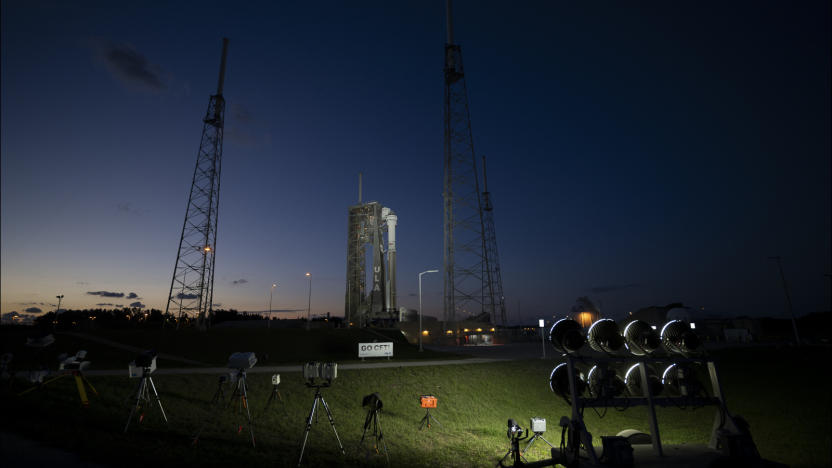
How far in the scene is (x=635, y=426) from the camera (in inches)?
816

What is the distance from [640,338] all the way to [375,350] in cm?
2681

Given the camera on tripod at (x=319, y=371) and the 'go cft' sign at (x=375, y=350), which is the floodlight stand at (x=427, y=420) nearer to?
the camera on tripod at (x=319, y=371)

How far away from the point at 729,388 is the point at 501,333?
4154 centimetres

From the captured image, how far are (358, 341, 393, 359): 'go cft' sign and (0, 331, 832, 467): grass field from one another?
764 centimetres

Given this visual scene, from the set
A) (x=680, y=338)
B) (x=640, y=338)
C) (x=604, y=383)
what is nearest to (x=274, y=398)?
(x=604, y=383)

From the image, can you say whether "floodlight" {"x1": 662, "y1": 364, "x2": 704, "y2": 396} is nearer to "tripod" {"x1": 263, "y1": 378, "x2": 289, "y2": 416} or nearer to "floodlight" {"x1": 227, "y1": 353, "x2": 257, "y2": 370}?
"floodlight" {"x1": 227, "y1": 353, "x2": 257, "y2": 370}

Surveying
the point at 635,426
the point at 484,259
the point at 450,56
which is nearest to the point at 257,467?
the point at 635,426

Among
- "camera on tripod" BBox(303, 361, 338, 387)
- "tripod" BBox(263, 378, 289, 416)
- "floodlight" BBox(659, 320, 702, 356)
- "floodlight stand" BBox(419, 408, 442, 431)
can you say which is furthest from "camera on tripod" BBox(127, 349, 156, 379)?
"floodlight" BBox(659, 320, 702, 356)

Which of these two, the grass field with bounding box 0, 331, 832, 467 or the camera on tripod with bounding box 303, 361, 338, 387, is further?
the camera on tripod with bounding box 303, 361, 338, 387

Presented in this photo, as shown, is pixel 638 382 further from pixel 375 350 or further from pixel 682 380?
pixel 375 350

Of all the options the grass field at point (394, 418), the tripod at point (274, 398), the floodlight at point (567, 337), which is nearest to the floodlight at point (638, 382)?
the floodlight at point (567, 337)

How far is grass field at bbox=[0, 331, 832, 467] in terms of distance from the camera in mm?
11117

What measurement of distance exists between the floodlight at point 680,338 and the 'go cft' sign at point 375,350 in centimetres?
2656

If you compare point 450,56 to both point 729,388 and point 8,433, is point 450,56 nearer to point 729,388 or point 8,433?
point 729,388
